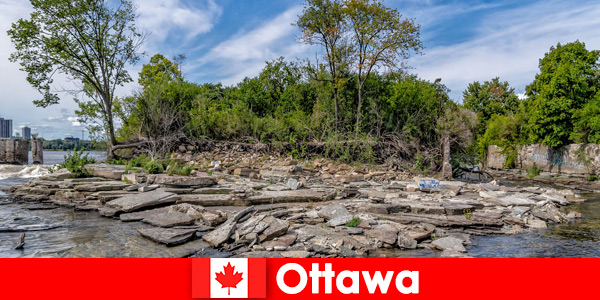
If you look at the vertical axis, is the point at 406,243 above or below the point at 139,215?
below

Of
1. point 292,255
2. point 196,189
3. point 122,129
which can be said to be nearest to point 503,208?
point 292,255

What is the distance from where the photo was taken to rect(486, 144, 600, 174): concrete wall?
20886 millimetres

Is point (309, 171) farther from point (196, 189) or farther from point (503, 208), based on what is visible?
point (503, 208)

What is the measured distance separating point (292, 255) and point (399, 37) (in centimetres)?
1433

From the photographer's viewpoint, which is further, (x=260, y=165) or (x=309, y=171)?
(x=260, y=165)

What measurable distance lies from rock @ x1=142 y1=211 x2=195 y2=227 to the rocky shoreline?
0.07 feet

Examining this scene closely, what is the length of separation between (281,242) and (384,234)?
177cm

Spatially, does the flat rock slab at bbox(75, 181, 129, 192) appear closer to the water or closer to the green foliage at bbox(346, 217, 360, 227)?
the green foliage at bbox(346, 217, 360, 227)

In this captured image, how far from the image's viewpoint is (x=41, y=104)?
18484mm

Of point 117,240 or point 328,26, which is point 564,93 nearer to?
point 328,26

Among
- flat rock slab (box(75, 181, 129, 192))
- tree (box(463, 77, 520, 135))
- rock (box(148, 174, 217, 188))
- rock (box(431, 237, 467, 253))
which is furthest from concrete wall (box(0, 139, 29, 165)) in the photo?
tree (box(463, 77, 520, 135))

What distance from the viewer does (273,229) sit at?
18.4ft

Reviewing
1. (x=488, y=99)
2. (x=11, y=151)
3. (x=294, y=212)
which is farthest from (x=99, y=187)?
(x=488, y=99)

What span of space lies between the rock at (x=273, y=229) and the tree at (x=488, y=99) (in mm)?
36048
